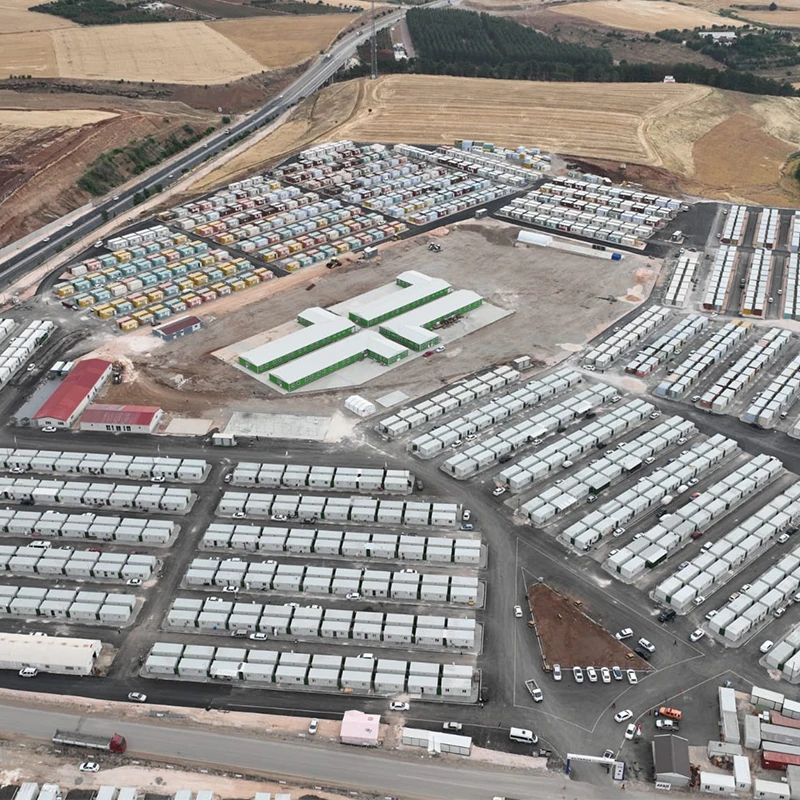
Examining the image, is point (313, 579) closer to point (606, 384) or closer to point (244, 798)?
point (244, 798)

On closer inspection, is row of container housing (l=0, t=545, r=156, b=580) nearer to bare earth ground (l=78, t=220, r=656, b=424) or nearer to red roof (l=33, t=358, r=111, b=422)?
red roof (l=33, t=358, r=111, b=422)

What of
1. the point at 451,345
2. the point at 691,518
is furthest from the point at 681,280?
the point at 691,518

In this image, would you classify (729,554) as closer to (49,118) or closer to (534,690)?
(534,690)

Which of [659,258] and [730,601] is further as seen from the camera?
[659,258]

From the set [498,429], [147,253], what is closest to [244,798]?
[498,429]

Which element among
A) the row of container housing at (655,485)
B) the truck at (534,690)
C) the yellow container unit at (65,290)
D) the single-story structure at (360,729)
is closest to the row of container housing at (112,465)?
the single-story structure at (360,729)

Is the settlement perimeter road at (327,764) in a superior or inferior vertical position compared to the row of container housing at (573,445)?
inferior

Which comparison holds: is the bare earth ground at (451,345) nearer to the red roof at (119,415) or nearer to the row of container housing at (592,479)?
the red roof at (119,415)
